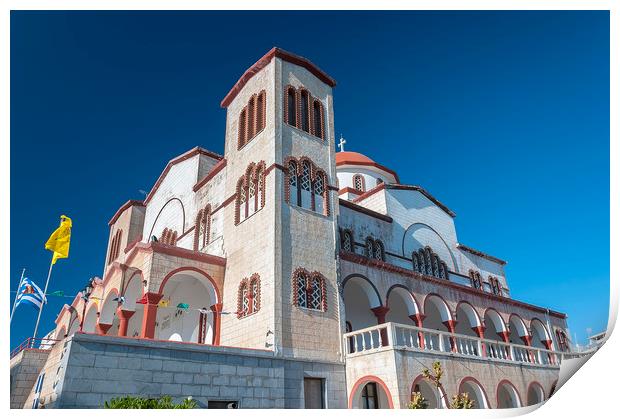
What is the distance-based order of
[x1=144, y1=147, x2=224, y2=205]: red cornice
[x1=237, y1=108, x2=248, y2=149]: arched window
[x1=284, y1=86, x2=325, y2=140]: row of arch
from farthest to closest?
[x1=144, y1=147, x2=224, y2=205]: red cornice → [x1=237, y1=108, x2=248, y2=149]: arched window → [x1=284, y1=86, x2=325, y2=140]: row of arch

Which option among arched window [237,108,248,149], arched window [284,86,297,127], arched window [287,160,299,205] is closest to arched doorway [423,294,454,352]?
arched window [287,160,299,205]

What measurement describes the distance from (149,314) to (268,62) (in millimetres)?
8535

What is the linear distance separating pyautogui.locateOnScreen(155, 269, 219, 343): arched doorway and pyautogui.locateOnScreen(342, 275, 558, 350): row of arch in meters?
4.18

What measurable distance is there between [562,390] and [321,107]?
10659 mm

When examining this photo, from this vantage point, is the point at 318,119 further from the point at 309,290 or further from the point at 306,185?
the point at 309,290

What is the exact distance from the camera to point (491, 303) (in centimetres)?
1880

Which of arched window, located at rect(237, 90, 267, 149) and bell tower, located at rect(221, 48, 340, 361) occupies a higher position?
arched window, located at rect(237, 90, 267, 149)

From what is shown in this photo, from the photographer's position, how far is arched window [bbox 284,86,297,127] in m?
14.5

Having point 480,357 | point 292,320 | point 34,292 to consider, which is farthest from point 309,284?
point 34,292

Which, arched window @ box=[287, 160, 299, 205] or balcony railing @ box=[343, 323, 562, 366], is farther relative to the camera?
arched window @ box=[287, 160, 299, 205]

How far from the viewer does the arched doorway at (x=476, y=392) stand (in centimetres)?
1289

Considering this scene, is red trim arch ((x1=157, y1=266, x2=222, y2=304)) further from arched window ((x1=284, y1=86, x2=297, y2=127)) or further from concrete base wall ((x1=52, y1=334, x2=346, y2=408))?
arched window ((x1=284, y1=86, x2=297, y2=127))

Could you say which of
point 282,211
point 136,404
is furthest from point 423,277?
point 136,404
